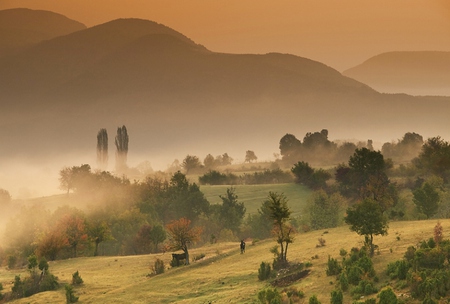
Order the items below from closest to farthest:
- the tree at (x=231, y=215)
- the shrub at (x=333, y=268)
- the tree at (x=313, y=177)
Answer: the shrub at (x=333, y=268) → the tree at (x=231, y=215) → the tree at (x=313, y=177)

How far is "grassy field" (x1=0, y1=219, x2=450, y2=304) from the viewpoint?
56.8 m

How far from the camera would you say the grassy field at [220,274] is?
56.8 m

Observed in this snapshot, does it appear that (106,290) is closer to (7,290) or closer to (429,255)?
(7,290)

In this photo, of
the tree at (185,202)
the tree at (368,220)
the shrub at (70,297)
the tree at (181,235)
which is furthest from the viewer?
the tree at (185,202)

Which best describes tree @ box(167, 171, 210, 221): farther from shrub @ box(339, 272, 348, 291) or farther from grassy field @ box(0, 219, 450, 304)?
shrub @ box(339, 272, 348, 291)

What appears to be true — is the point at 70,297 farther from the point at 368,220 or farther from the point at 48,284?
the point at 368,220

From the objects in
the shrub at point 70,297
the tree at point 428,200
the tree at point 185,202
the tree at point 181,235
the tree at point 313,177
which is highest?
the tree at point 313,177

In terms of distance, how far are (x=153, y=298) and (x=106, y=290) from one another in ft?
39.7

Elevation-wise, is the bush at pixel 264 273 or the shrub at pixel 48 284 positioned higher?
the bush at pixel 264 273

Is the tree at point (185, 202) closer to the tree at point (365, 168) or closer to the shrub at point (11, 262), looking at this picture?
the tree at point (365, 168)

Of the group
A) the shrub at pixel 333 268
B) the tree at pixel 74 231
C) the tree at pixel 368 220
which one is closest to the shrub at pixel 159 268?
the tree at pixel 368 220

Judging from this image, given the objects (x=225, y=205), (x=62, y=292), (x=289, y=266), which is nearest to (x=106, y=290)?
(x=62, y=292)

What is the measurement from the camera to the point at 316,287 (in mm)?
52594

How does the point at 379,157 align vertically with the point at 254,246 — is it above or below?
above
